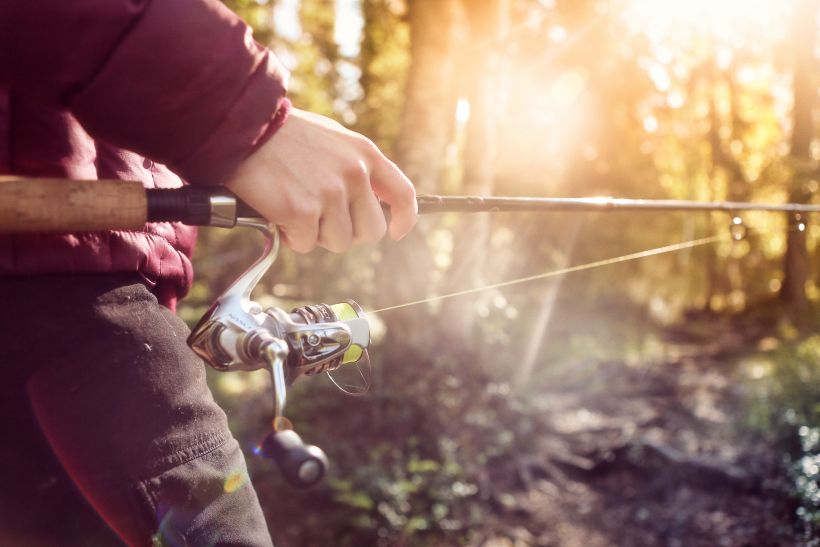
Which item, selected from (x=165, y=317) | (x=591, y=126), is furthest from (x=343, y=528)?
(x=591, y=126)

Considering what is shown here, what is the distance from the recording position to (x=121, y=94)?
1139 mm

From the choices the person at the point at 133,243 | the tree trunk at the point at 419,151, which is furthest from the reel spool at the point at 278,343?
the tree trunk at the point at 419,151

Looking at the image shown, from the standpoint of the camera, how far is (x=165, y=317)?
1.43m

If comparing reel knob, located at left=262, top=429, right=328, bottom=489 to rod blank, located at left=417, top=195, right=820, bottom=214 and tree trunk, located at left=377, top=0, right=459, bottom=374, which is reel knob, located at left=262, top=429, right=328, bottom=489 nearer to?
rod blank, located at left=417, top=195, right=820, bottom=214

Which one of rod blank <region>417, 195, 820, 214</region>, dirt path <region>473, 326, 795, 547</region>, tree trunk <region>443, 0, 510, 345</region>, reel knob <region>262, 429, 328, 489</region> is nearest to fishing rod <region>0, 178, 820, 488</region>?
reel knob <region>262, 429, 328, 489</region>

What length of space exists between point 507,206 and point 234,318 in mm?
1012

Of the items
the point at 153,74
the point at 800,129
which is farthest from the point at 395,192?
the point at 800,129

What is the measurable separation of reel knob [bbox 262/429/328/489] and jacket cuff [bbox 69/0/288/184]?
495mm

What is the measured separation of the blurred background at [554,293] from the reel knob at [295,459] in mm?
653

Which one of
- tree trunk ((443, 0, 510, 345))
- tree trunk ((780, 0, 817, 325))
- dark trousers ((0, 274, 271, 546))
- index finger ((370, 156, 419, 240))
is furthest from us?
tree trunk ((780, 0, 817, 325))

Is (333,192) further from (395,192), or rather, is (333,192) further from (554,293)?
(554,293)

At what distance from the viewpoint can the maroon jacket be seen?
110 cm

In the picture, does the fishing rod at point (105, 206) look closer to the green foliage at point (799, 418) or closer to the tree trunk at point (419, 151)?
the green foliage at point (799, 418)

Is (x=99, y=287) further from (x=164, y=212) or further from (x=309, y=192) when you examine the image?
(x=309, y=192)
